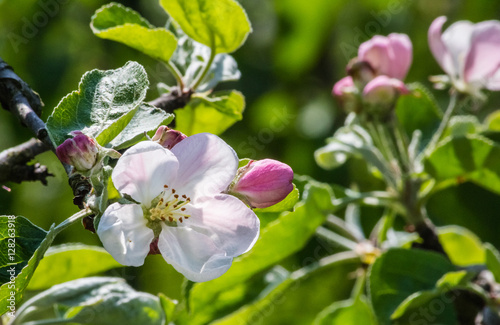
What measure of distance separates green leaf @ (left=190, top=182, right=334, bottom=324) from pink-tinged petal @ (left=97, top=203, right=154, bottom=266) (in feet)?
1.77

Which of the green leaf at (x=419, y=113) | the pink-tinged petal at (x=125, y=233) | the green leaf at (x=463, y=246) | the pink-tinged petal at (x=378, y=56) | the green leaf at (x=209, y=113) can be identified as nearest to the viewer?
the pink-tinged petal at (x=125, y=233)

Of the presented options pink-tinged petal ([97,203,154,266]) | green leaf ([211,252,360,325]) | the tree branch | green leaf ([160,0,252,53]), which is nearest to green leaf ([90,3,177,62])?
green leaf ([160,0,252,53])

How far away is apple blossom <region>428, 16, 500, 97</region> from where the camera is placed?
1.54 meters

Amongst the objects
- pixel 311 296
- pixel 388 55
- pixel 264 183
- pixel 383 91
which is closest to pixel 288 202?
pixel 264 183

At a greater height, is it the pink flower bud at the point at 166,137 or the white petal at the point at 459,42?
the pink flower bud at the point at 166,137

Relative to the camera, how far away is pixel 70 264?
4.67ft

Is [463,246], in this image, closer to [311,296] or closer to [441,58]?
[441,58]

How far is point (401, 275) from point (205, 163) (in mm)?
675

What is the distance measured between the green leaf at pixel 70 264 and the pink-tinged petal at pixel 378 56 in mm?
733

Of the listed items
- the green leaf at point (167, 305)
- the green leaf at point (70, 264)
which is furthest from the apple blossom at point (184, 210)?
the green leaf at point (70, 264)

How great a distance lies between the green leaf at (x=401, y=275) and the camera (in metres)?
1.35

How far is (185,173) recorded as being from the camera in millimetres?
879

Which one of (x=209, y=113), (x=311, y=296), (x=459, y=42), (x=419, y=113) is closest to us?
(x=209, y=113)

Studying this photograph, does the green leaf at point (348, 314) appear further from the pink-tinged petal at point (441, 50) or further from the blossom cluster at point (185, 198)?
the blossom cluster at point (185, 198)
